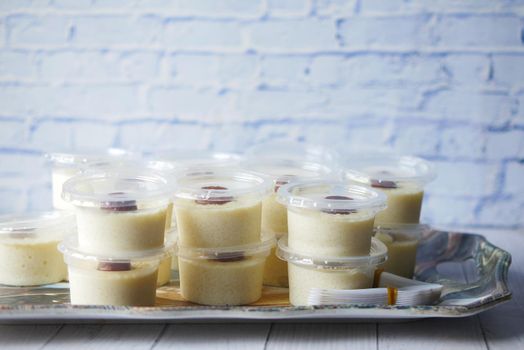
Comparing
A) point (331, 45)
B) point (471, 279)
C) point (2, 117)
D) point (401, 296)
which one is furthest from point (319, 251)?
point (2, 117)

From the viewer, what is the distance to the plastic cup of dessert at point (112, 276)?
1199 mm

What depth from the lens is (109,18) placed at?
6.66ft

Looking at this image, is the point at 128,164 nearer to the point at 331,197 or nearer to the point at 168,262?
Answer: the point at 168,262

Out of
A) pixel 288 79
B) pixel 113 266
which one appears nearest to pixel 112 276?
pixel 113 266

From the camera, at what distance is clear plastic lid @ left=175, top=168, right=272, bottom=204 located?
1.25 meters

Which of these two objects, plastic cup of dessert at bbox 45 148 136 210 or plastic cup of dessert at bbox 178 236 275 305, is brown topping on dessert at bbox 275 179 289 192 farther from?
plastic cup of dessert at bbox 45 148 136 210

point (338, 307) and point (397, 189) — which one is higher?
point (397, 189)

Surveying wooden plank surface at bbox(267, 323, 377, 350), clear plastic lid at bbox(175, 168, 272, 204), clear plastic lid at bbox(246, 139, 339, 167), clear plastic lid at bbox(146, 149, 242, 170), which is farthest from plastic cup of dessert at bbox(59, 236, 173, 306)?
clear plastic lid at bbox(246, 139, 339, 167)

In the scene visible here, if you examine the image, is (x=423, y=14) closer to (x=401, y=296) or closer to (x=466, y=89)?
(x=466, y=89)

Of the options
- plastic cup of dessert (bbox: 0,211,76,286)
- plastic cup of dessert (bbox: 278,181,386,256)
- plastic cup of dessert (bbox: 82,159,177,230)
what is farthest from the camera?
plastic cup of dessert (bbox: 82,159,177,230)

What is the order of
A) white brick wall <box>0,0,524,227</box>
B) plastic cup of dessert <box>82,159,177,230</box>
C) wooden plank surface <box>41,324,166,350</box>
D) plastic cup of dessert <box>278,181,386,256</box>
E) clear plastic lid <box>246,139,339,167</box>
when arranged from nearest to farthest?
wooden plank surface <box>41,324,166,350</box> < plastic cup of dessert <box>278,181,386,256</box> < plastic cup of dessert <box>82,159,177,230</box> < clear plastic lid <box>246,139,339,167</box> < white brick wall <box>0,0,524,227</box>

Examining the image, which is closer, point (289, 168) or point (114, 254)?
point (114, 254)

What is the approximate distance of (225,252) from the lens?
1.26 metres

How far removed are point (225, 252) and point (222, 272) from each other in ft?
0.11
